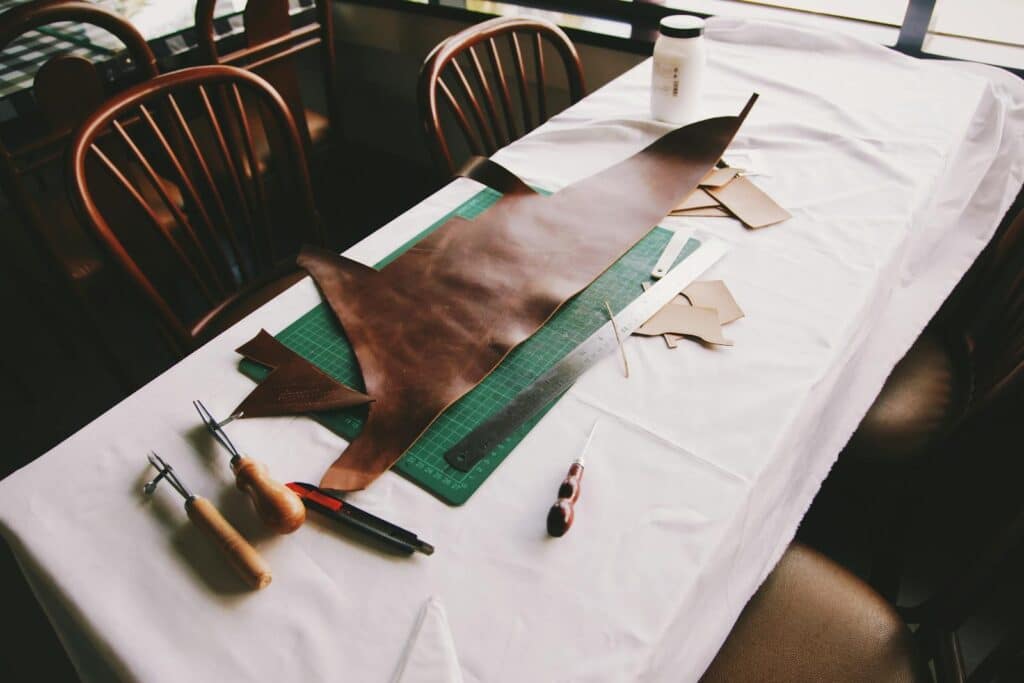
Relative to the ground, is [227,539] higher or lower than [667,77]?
lower

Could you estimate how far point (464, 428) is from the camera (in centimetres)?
68

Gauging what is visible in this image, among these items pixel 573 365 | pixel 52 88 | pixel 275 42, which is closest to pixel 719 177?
pixel 573 365

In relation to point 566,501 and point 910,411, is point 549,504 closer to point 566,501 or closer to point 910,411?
point 566,501

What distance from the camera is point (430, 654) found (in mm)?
508

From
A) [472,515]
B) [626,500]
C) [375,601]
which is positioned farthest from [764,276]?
[375,601]

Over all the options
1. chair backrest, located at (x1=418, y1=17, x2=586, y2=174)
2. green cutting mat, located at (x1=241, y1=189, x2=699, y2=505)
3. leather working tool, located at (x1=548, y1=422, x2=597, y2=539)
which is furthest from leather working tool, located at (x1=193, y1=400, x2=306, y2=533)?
chair backrest, located at (x1=418, y1=17, x2=586, y2=174)

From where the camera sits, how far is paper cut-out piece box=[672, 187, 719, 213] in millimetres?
968

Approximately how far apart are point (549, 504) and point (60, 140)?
120 cm

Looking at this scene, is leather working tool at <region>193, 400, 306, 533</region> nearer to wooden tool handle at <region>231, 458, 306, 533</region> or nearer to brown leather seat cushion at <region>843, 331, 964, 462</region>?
wooden tool handle at <region>231, 458, 306, 533</region>

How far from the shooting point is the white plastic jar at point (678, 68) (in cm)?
107

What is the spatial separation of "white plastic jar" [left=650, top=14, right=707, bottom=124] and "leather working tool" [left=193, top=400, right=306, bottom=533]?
886 mm

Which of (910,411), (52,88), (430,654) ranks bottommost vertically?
(910,411)

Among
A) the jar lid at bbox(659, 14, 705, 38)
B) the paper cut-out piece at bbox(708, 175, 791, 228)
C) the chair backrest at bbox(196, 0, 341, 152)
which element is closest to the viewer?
the paper cut-out piece at bbox(708, 175, 791, 228)

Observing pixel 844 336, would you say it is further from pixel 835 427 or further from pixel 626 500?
pixel 626 500
